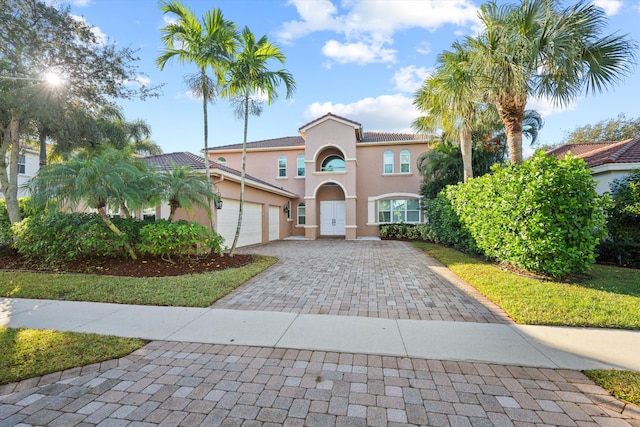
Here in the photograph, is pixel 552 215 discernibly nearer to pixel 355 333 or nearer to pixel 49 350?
pixel 355 333

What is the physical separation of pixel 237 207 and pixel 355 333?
1059cm

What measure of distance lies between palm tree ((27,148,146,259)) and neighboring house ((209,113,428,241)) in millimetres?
11613

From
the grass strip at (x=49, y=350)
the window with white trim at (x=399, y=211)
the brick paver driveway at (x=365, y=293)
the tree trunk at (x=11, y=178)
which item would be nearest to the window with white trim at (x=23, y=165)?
the tree trunk at (x=11, y=178)

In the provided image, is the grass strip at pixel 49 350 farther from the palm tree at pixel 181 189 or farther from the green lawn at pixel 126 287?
the palm tree at pixel 181 189

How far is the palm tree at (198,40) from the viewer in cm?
851

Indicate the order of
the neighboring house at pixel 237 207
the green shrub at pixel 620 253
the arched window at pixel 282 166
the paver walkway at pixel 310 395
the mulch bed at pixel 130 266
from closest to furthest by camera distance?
the paver walkway at pixel 310 395 → the mulch bed at pixel 130 266 → the green shrub at pixel 620 253 → the neighboring house at pixel 237 207 → the arched window at pixel 282 166

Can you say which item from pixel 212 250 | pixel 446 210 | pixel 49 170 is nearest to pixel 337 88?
pixel 446 210

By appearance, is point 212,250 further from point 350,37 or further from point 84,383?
point 350,37

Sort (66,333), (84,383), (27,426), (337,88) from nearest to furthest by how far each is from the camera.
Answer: (27,426), (84,383), (66,333), (337,88)

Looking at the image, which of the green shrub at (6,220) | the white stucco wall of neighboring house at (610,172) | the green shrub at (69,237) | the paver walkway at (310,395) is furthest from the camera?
the green shrub at (6,220)

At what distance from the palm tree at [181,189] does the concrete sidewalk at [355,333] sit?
3958mm

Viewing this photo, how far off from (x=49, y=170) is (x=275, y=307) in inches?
274

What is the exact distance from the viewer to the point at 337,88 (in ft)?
45.5

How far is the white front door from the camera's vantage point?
21156mm
